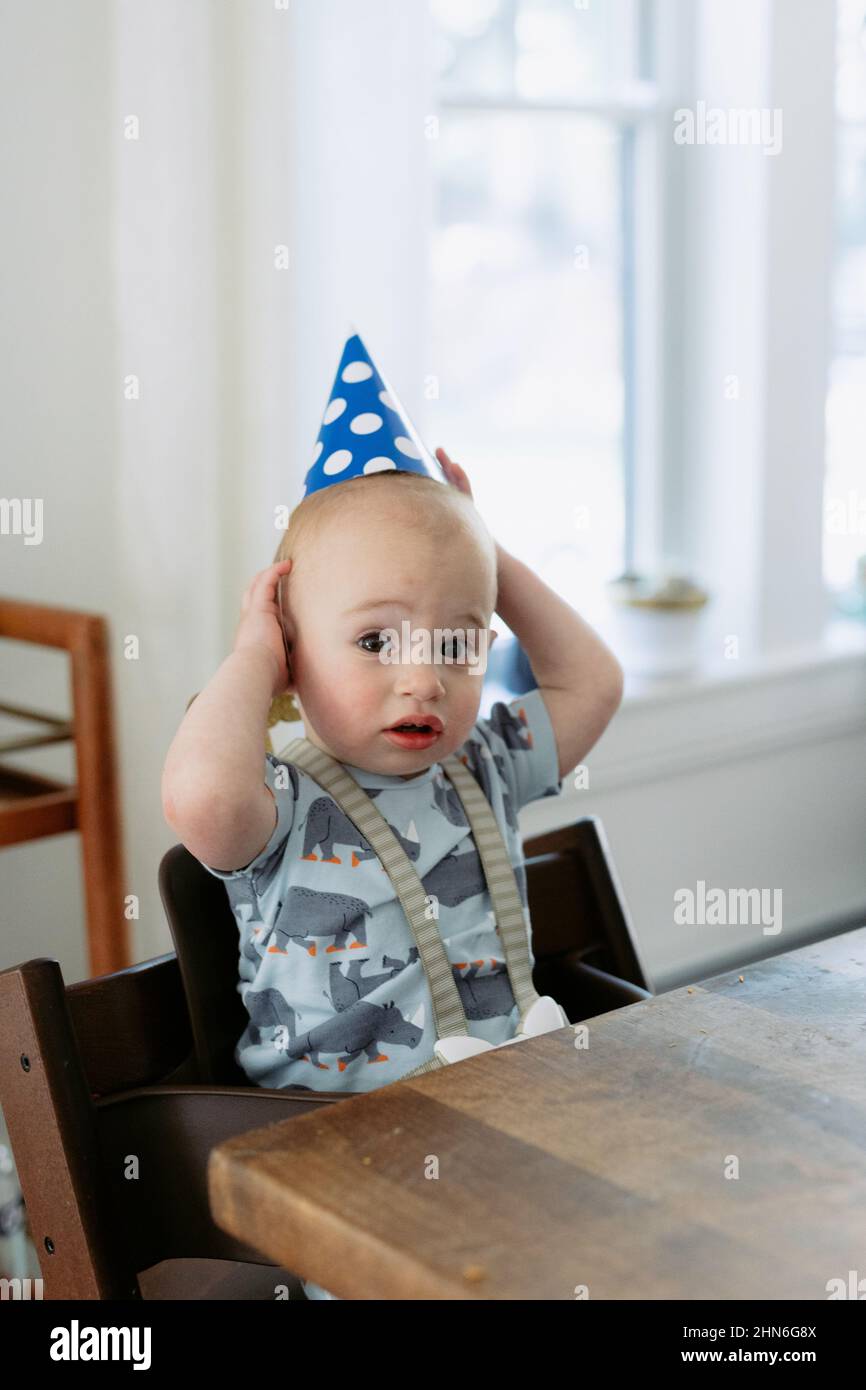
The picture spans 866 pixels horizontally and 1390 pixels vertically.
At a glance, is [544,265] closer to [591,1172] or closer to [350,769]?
[350,769]

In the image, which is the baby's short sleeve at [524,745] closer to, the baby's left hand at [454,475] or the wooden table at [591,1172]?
the baby's left hand at [454,475]

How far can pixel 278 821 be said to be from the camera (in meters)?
1.05

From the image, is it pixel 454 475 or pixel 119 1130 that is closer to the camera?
pixel 119 1130

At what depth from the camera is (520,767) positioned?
1245mm

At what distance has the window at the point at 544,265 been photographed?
2.58 metres

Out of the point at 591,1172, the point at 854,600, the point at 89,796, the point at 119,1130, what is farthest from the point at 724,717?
the point at 591,1172

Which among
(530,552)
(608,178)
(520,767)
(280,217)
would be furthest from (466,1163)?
(608,178)

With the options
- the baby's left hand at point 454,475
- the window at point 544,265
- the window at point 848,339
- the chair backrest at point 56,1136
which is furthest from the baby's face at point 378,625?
the window at point 848,339

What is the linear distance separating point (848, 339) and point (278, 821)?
253cm

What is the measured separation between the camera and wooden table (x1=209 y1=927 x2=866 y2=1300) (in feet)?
1.84

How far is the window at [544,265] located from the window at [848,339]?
478 mm

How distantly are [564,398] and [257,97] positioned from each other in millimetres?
1051
